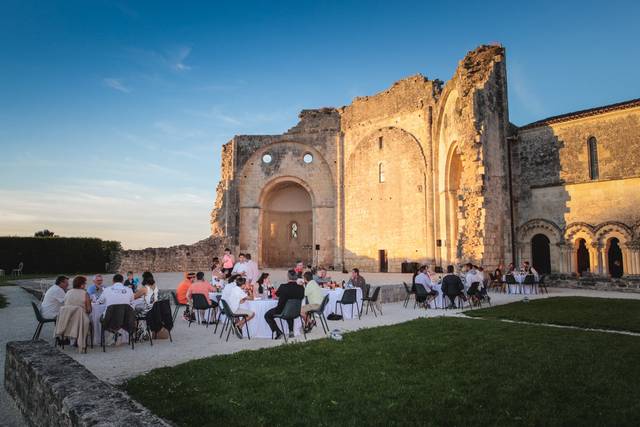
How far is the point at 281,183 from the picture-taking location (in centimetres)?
3253

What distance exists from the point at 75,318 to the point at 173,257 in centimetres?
2262

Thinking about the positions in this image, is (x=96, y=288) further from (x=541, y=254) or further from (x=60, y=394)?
(x=541, y=254)

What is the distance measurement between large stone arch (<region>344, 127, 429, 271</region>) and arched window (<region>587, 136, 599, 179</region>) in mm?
8072

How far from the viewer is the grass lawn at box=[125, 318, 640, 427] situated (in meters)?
3.95

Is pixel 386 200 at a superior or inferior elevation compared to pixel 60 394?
superior

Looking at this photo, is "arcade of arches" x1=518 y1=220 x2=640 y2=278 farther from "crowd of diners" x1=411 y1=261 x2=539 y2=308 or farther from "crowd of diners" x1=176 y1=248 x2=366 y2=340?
"crowd of diners" x1=176 y1=248 x2=366 y2=340

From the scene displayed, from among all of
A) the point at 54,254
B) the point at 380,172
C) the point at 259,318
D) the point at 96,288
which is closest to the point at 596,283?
the point at 380,172

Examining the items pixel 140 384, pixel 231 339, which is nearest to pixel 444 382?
pixel 140 384

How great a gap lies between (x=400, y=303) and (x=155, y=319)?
8.29 m

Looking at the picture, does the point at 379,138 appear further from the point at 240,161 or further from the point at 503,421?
the point at 503,421

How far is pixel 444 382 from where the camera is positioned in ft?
16.0

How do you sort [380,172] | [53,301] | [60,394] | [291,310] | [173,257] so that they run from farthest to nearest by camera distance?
1. [173,257]
2. [380,172]
3. [291,310]
4. [53,301]
5. [60,394]

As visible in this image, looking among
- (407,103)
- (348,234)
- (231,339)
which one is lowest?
(231,339)

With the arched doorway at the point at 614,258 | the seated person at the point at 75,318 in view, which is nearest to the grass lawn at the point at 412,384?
the seated person at the point at 75,318
